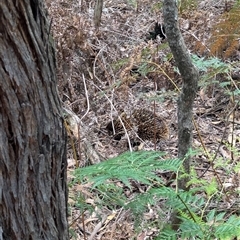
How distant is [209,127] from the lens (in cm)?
363

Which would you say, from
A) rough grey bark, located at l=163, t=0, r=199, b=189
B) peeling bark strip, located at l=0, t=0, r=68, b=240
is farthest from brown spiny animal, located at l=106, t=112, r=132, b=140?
peeling bark strip, located at l=0, t=0, r=68, b=240

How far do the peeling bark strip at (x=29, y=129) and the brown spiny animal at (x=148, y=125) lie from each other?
209 cm

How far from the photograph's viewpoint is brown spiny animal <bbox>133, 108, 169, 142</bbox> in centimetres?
346

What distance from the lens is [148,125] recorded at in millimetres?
3488

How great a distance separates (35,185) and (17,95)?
0.30m

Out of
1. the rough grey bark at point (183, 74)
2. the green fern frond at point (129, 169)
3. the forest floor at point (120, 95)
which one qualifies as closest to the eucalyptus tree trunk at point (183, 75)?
the rough grey bark at point (183, 74)

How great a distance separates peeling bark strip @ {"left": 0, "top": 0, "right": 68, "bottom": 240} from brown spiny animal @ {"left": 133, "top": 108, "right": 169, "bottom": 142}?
2.09m

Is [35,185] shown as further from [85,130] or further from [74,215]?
[85,130]

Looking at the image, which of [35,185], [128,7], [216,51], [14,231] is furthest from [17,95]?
[128,7]

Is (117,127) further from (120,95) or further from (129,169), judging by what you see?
(129,169)

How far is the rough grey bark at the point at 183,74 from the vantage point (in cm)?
196

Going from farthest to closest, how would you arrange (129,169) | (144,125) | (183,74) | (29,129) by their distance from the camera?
(144,125), (183,74), (129,169), (29,129)

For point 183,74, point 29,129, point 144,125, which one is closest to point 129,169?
point 29,129

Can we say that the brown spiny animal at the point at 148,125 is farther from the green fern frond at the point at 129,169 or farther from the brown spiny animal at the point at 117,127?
the green fern frond at the point at 129,169
